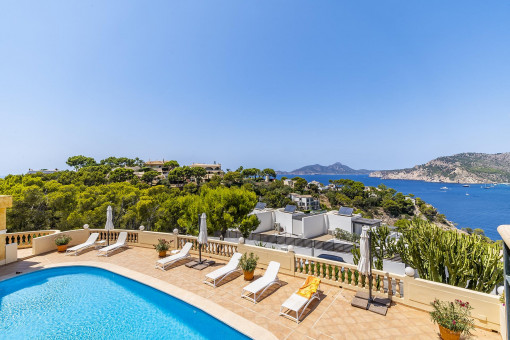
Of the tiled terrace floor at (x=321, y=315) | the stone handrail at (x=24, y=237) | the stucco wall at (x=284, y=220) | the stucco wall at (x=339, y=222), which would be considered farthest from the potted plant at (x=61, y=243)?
the stucco wall at (x=339, y=222)

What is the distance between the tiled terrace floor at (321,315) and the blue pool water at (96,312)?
780 millimetres

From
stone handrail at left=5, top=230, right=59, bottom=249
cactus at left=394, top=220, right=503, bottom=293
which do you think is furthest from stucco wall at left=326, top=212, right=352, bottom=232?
stone handrail at left=5, top=230, right=59, bottom=249

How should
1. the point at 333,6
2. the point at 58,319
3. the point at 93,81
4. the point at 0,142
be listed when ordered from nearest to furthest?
the point at 58,319 < the point at 333,6 < the point at 93,81 < the point at 0,142

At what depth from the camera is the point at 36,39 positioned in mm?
13102

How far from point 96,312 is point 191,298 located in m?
2.89

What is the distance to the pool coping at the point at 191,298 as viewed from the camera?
5.67 meters

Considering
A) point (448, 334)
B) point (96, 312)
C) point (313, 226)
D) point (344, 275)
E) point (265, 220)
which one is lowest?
point (313, 226)

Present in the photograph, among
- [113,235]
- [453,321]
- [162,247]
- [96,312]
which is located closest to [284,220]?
[113,235]

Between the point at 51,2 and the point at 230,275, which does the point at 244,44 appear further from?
the point at 230,275

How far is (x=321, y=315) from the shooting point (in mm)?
6262

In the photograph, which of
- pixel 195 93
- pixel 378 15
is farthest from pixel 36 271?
pixel 378 15

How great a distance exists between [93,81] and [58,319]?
1875cm

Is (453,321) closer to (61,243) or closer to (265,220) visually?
(61,243)

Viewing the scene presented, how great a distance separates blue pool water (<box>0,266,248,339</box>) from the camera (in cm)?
602
